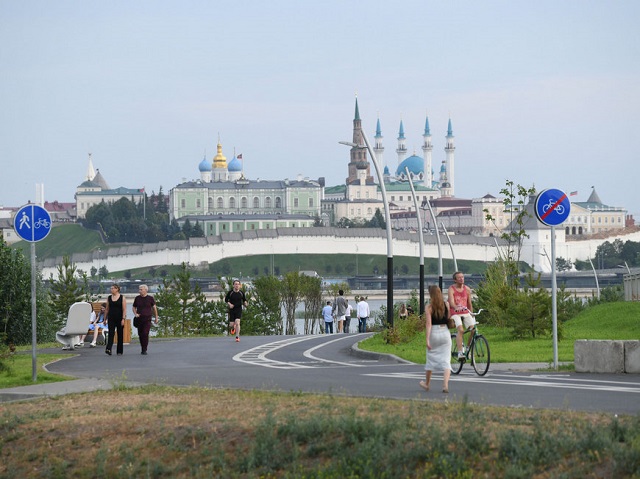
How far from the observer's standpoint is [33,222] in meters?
14.5

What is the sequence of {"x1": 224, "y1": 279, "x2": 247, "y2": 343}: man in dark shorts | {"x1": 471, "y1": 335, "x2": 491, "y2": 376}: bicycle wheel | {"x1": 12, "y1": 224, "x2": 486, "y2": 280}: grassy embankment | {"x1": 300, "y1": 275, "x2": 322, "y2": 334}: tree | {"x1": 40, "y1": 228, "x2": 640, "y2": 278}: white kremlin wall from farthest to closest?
1. {"x1": 40, "y1": 228, "x2": 640, "y2": 278}: white kremlin wall
2. {"x1": 12, "y1": 224, "x2": 486, "y2": 280}: grassy embankment
3. {"x1": 300, "y1": 275, "x2": 322, "y2": 334}: tree
4. {"x1": 224, "y1": 279, "x2": 247, "y2": 343}: man in dark shorts
5. {"x1": 471, "y1": 335, "x2": 491, "y2": 376}: bicycle wheel

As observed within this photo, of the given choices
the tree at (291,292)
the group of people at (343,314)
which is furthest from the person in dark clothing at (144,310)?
the tree at (291,292)

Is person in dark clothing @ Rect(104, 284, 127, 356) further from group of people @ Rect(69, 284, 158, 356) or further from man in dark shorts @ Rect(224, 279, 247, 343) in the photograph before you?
man in dark shorts @ Rect(224, 279, 247, 343)

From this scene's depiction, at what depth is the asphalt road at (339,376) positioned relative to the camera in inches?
447

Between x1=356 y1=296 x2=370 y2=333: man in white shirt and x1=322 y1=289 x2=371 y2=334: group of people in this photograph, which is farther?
x1=322 y1=289 x2=371 y2=334: group of people

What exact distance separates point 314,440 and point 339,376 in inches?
248

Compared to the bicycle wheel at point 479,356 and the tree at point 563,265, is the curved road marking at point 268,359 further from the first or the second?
the tree at point 563,265

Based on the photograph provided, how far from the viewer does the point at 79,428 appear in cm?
980

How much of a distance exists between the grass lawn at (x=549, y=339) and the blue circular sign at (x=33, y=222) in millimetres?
5736

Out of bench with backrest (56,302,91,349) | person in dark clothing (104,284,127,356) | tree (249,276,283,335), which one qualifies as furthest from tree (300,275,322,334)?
person in dark clothing (104,284,127,356)

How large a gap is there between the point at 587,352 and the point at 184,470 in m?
7.05

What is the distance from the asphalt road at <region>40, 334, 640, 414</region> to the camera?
37.3 feet

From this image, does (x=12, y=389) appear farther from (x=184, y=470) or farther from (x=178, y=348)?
(x=178, y=348)

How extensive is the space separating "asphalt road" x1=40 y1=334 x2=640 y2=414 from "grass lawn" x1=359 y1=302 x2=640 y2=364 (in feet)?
2.05
